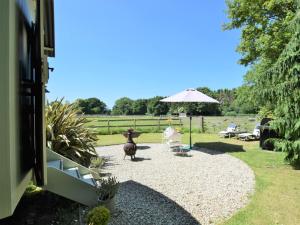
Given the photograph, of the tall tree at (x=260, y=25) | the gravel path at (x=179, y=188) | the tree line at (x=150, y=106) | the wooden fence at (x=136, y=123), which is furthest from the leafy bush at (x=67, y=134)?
the tree line at (x=150, y=106)

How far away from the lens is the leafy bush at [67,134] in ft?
19.9

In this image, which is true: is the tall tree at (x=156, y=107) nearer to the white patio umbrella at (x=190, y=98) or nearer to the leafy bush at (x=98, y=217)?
the white patio umbrella at (x=190, y=98)

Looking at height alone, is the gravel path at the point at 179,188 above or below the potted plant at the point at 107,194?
below

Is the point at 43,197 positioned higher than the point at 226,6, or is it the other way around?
the point at 226,6

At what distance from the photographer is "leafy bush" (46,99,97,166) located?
608 centimetres

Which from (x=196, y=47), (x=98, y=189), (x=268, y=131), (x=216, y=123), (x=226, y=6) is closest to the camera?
(x=98, y=189)

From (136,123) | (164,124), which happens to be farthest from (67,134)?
(164,124)

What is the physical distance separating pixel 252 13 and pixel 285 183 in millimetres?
9173

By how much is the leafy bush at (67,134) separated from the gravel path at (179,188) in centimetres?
83

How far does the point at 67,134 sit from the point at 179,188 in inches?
128

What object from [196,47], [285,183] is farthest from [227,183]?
[196,47]

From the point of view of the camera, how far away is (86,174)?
4.86 metres

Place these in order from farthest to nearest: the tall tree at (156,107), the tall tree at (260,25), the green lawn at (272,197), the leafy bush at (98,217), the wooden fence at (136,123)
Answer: the tall tree at (156,107) < the wooden fence at (136,123) < the tall tree at (260,25) < the green lawn at (272,197) < the leafy bush at (98,217)

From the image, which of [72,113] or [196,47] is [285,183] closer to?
[72,113]
